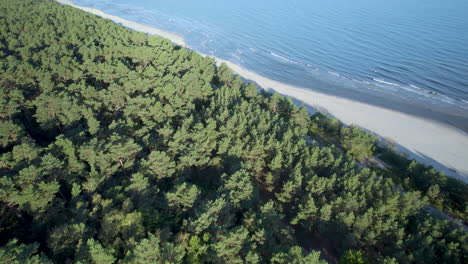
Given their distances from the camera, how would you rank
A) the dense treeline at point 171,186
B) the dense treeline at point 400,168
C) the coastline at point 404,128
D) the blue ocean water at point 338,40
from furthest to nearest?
the blue ocean water at point 338,40
the coastline at point 404,128
the dense treeline at point 400,168
the dense treeline at point 171,186

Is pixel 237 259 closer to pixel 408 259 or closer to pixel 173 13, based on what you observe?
pixel 408 259

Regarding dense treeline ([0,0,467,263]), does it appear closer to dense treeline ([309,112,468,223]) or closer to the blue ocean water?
dense treeline ([309,112,468,223])

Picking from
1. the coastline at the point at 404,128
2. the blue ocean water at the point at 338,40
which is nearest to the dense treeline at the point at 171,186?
the coastline at the point at 404,128

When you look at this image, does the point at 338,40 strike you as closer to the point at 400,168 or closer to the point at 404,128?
the point at 404,128

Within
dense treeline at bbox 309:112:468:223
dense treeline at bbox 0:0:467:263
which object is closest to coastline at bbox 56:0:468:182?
dense treeline at bbox 309:112:468:223

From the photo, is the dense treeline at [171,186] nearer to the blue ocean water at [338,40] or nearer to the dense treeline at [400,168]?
the dense treeline at [400,168]

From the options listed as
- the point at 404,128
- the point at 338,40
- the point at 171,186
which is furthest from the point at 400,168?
the point at 338,40

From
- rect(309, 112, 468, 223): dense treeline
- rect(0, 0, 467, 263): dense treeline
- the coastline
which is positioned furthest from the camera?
the coastline
